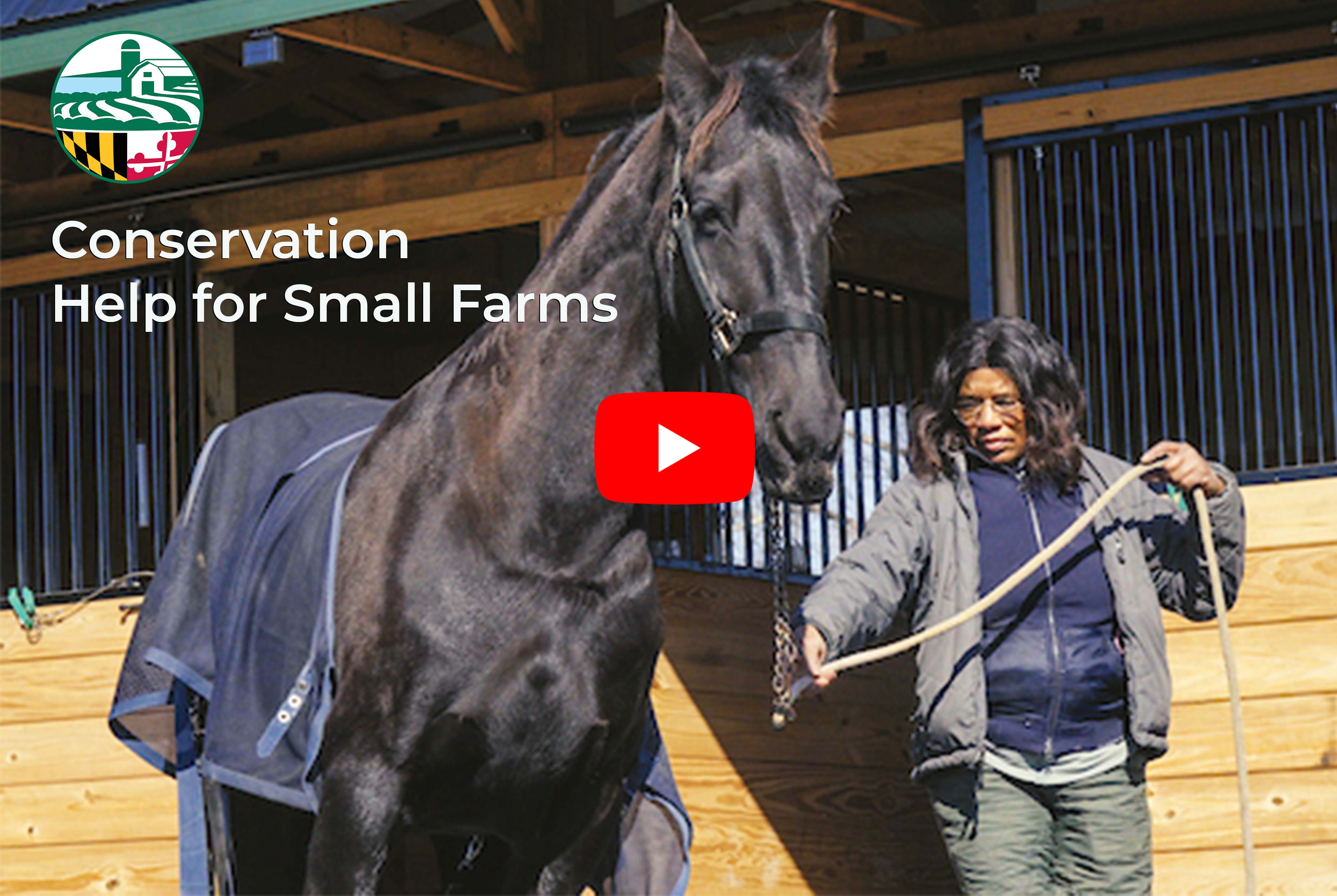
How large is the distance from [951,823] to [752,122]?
3.82 ft

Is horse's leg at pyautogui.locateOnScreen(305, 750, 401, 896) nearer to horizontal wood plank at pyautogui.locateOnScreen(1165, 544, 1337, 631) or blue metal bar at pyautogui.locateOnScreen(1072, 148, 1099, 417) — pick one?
horizontal wood plank at pyautogui.locateOnScreen(1165, 544, 1337, 631)

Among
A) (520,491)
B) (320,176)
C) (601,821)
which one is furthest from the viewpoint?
(320,176)

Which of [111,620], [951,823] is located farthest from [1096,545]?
[111,620]

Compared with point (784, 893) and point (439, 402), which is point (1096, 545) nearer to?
point (439, 402)

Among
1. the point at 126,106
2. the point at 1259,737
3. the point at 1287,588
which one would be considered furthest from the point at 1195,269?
the point at 126,106

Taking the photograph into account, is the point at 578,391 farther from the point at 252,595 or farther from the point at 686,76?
the point at 252,595

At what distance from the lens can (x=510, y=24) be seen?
212 inches

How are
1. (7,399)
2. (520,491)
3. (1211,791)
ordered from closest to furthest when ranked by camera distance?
(520,491) < (1211,791) < (7,399)

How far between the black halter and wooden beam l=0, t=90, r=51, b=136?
3.84 m

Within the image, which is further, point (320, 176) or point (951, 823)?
point (320, 176)

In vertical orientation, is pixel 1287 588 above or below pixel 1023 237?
below

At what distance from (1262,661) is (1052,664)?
5.00 ft

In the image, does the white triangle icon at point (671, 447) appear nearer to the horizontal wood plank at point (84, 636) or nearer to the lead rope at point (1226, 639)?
the lead rope at point (1226, 639)

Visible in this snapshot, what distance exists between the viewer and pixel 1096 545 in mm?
2814
